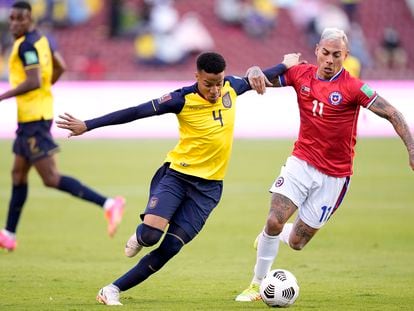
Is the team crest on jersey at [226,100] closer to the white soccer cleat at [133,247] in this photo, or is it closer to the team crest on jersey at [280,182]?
the team crest on jersey at [280,182]

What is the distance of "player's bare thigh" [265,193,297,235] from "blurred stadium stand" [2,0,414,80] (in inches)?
928

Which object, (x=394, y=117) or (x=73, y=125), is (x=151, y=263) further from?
(x=394, y=117)

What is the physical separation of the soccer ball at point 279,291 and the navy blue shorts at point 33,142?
4645mm

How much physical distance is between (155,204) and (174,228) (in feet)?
0.90

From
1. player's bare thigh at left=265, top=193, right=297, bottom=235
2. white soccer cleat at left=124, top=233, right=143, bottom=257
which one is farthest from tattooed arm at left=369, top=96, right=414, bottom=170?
white soccer cleat at left=124, top=233, right=143, bottom=257

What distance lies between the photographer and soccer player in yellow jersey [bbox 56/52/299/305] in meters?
8.38

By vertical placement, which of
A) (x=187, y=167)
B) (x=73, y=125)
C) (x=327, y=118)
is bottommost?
(x=187, y=167)

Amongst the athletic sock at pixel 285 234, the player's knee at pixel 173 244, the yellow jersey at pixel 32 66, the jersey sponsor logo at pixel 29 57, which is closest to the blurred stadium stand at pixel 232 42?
the yellow jersey at pixel 32 66

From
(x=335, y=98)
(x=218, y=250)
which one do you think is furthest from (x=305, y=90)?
(x=218, y=250)

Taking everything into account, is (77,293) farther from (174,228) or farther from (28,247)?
(28,247)

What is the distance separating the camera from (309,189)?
357 inches

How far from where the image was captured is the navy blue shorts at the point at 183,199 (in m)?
8.48

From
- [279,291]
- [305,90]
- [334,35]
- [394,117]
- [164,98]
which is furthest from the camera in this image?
[305,90]

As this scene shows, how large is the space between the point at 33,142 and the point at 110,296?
4167 millimetres
